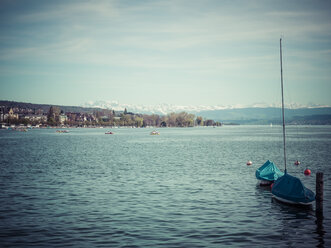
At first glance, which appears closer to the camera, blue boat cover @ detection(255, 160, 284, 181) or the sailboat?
the sailboat

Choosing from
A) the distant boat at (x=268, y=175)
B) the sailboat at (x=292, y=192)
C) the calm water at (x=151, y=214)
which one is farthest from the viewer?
the distant boat at (x=268, y=175)

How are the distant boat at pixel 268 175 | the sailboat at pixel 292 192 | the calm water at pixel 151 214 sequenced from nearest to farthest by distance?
the calm water at pixel 151 214, the sailboat at pixel 292 192, the distant boat at pixel 268 175

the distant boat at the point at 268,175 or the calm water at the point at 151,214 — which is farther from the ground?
the distant boat at the point at 268,175

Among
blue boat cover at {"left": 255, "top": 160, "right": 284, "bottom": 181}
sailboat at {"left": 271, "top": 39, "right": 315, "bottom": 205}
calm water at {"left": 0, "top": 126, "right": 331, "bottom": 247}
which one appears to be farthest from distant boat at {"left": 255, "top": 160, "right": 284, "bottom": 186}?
sailboat at {"left": 271, "top": 39, "right": 315, "bottom": 205}

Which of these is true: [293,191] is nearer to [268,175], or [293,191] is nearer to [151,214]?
[268,175]

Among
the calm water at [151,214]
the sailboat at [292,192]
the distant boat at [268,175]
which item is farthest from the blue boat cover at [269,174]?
the sailboat at [292,192]

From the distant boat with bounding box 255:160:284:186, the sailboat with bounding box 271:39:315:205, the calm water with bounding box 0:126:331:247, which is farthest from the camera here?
the distant boat with bounding box 255:160:284:186

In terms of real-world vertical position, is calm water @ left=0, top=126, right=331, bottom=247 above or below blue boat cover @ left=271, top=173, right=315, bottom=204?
below

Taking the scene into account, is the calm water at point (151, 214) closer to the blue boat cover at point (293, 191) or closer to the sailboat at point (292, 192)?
the sailboat at point (292, 192)

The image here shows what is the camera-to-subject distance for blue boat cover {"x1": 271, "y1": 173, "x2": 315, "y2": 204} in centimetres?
2832

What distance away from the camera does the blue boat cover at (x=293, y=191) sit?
92.9 ft

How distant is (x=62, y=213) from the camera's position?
2756 centimetres

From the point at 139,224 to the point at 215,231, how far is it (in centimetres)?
535

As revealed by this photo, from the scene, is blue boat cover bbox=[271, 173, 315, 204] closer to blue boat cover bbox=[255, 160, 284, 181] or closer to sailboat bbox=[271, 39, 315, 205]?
sailboat bbox=[271, 39, 315, 205]
